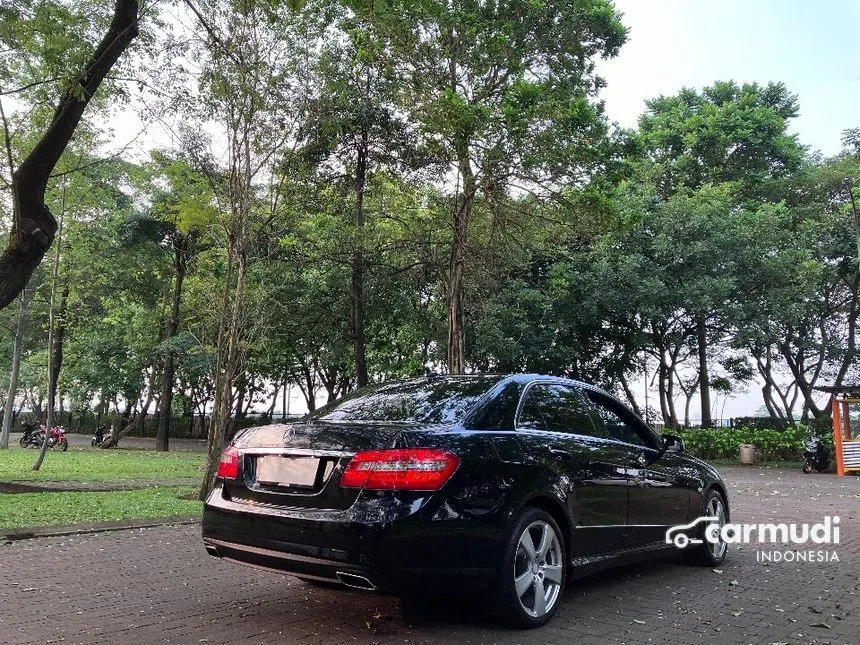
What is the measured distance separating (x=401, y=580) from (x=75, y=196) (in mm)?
15418

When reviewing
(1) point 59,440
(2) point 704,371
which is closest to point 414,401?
(2) point 704,371

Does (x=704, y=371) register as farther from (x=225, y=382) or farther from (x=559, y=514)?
(x=559, y=514)

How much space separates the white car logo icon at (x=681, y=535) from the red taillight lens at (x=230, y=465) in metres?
3.34

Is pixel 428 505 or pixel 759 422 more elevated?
pixel 759 422

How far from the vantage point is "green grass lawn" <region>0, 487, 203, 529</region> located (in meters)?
8.23

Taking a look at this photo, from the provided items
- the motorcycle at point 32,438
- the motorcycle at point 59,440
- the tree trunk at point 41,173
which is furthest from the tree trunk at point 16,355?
the tree trunk at point 41,173

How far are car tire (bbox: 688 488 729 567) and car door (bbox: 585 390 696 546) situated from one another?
38 cm

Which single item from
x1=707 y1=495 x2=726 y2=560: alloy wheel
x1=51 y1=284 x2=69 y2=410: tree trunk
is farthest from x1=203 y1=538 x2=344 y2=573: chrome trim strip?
x1=51 y1=284 x2=69 y2=410: tree trunk

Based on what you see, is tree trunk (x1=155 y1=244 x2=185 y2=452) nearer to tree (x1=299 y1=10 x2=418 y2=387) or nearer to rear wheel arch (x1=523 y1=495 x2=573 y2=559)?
tree (x1=299 y1=10 x2=418 y2=387)

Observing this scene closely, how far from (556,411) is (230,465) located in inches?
84.9

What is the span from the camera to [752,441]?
24.1m

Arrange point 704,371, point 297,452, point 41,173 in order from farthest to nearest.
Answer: point 704,371 → point 41,173 → point 297,452

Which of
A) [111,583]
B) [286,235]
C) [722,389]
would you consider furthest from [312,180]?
[722,389]

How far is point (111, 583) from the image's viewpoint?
509cm
